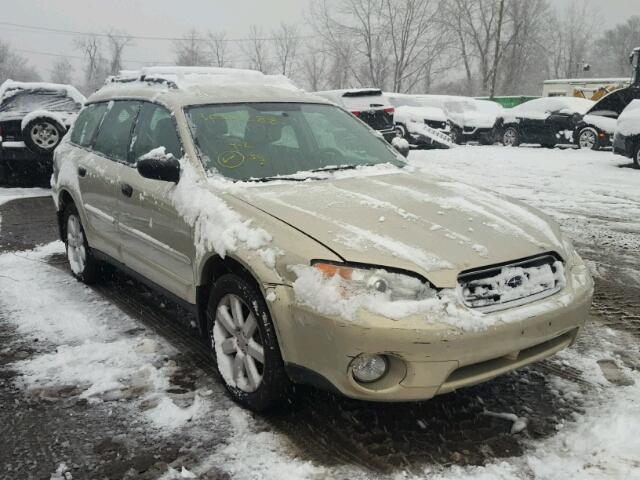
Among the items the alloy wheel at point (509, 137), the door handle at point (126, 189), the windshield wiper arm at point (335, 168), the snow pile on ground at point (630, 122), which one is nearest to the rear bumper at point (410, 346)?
the windshield wiper arm at point (335, 168)

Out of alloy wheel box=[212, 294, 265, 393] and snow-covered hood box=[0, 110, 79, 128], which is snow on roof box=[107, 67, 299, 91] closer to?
alloy wheel box=[212, 294, 265, 393]

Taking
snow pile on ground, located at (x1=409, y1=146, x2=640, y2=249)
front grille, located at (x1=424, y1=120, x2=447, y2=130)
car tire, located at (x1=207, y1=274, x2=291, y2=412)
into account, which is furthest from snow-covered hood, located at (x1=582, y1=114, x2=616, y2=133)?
car tire, located at (x1=207, y1=274, x2=291, y2=412)

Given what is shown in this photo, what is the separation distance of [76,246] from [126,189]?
1.56m

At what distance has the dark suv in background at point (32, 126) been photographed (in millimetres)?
9492

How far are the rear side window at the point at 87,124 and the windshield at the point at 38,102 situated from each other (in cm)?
598

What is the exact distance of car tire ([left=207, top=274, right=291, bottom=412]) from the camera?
112 inches

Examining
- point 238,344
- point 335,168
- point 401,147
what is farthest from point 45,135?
point 238,344

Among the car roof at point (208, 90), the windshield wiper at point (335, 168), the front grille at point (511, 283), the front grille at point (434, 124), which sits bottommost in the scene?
the front grille at point (511, 283)

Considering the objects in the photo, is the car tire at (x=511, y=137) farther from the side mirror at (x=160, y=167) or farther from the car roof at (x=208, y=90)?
the side mirror at (x=160, y=167)

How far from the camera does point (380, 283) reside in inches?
101

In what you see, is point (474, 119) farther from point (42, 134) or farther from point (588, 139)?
point (42, 134)

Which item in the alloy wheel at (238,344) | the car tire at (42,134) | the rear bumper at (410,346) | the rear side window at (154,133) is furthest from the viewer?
the car tire at (42,134)

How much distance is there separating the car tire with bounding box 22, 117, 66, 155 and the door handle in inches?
239

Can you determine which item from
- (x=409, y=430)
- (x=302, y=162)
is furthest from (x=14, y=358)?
(x=409, y=430)
